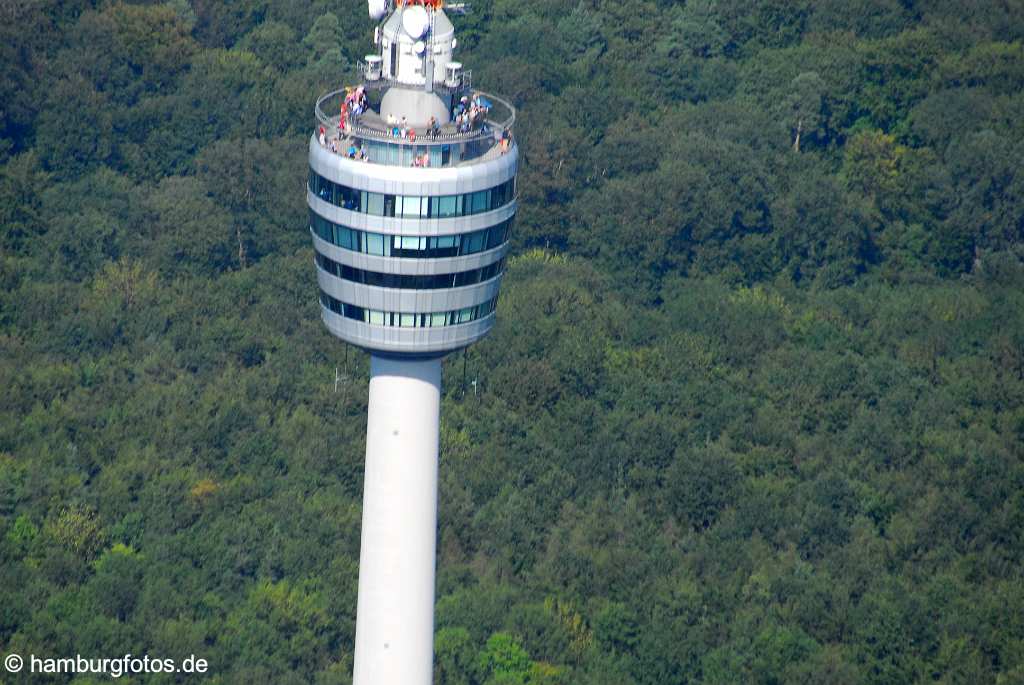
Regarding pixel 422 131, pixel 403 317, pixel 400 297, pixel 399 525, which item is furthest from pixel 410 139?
pixel 399 525

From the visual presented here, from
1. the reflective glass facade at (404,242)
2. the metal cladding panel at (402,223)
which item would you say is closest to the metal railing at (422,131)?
the metal cladding panel at (402,223)

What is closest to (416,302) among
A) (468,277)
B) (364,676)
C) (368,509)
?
(468,277)

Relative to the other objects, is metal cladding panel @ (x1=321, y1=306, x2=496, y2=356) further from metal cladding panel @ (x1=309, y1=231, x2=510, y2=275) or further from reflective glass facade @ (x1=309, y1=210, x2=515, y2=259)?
reflective glass facade @ (x1=309, y1=210, x2=515, y2=259)

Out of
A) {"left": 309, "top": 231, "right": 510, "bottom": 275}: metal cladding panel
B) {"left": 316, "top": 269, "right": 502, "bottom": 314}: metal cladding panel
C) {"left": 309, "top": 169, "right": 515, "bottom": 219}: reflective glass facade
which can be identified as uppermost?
{"left": 309, "top": 169, "right": 515, "bottom": 219}: reflective glass facade

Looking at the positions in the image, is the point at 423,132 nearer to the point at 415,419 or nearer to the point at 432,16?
the point at 432,16

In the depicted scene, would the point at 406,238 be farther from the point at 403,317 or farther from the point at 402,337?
the point at 402,337

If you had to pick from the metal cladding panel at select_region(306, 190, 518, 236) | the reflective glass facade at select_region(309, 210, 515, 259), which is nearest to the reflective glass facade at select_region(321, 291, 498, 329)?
the reflective glass facade at select_region(309, 210, 515, 259)

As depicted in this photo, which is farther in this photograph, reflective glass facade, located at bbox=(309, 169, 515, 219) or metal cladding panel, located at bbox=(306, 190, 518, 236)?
metal cladding panel, located at bbox=(306, 190, 518, 236)
